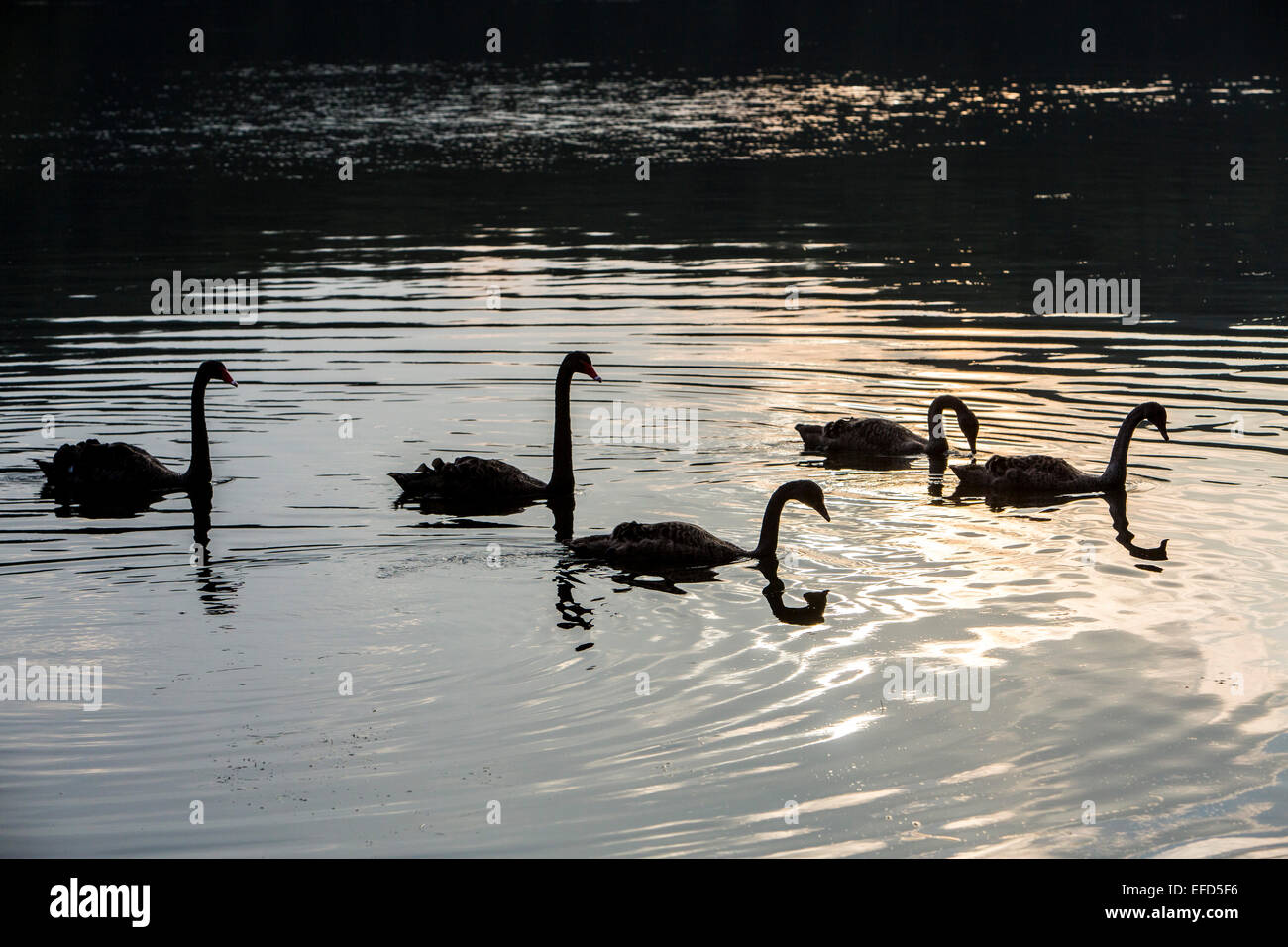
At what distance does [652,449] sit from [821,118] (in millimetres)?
36831

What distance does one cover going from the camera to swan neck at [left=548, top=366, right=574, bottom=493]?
15.6 m

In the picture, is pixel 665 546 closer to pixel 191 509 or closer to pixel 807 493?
pixel 807 493

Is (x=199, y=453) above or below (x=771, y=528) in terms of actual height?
above

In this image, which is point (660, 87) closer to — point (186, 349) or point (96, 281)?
point (96, 281)

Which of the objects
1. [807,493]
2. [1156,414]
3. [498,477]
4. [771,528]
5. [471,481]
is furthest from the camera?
[1156,414]

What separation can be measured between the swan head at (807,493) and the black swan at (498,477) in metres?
2.49

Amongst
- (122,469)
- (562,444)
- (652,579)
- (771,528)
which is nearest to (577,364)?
(562,444)

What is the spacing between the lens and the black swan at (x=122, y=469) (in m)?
15.6

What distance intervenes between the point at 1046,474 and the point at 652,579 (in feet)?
14.5

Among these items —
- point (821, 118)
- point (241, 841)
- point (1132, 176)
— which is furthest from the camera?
point (821, 118)

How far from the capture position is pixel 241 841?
8.58 metres

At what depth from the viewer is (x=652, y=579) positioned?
1291 cm

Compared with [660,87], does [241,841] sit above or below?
below

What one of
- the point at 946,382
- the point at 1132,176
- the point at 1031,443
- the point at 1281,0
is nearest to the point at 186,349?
the point at 946,382
